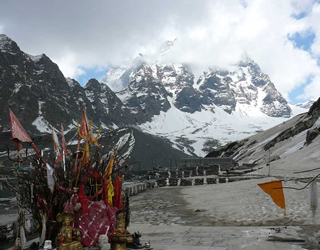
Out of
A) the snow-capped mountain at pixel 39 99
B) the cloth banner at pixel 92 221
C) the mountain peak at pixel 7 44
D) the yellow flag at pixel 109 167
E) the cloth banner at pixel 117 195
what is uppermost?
the mountain peak at pixel 7 44

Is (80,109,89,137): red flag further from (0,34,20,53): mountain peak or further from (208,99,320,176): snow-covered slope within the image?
(0,34,20,53): mountain peak

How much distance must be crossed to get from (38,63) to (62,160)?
621 ft

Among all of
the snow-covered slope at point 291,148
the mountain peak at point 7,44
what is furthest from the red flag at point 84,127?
the mountain peak at point 7,44

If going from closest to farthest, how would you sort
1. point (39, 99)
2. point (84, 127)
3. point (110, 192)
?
point (110, 192)
point (84, 127)
point (39, 99)

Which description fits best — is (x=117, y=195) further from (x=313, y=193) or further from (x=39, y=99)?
(x=39, y=99)

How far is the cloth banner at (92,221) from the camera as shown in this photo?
718cm

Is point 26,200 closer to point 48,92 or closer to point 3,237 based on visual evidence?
point 3,237

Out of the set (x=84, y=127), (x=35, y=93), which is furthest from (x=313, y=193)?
(x=35, y=93)

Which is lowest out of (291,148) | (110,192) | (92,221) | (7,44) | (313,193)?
(92,221)

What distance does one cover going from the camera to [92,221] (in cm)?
728

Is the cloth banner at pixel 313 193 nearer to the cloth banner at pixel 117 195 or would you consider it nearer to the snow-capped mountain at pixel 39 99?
the cloth banner at pixel 117 195

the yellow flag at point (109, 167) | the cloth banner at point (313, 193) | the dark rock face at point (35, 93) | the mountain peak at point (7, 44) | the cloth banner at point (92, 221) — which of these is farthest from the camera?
the mountain peak at point (7, 44)

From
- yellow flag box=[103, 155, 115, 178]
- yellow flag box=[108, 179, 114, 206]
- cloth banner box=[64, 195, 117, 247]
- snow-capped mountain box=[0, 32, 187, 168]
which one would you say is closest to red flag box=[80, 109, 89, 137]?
yellow flag box=[103, 155, 115, 178]

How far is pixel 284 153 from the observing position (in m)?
51.2
